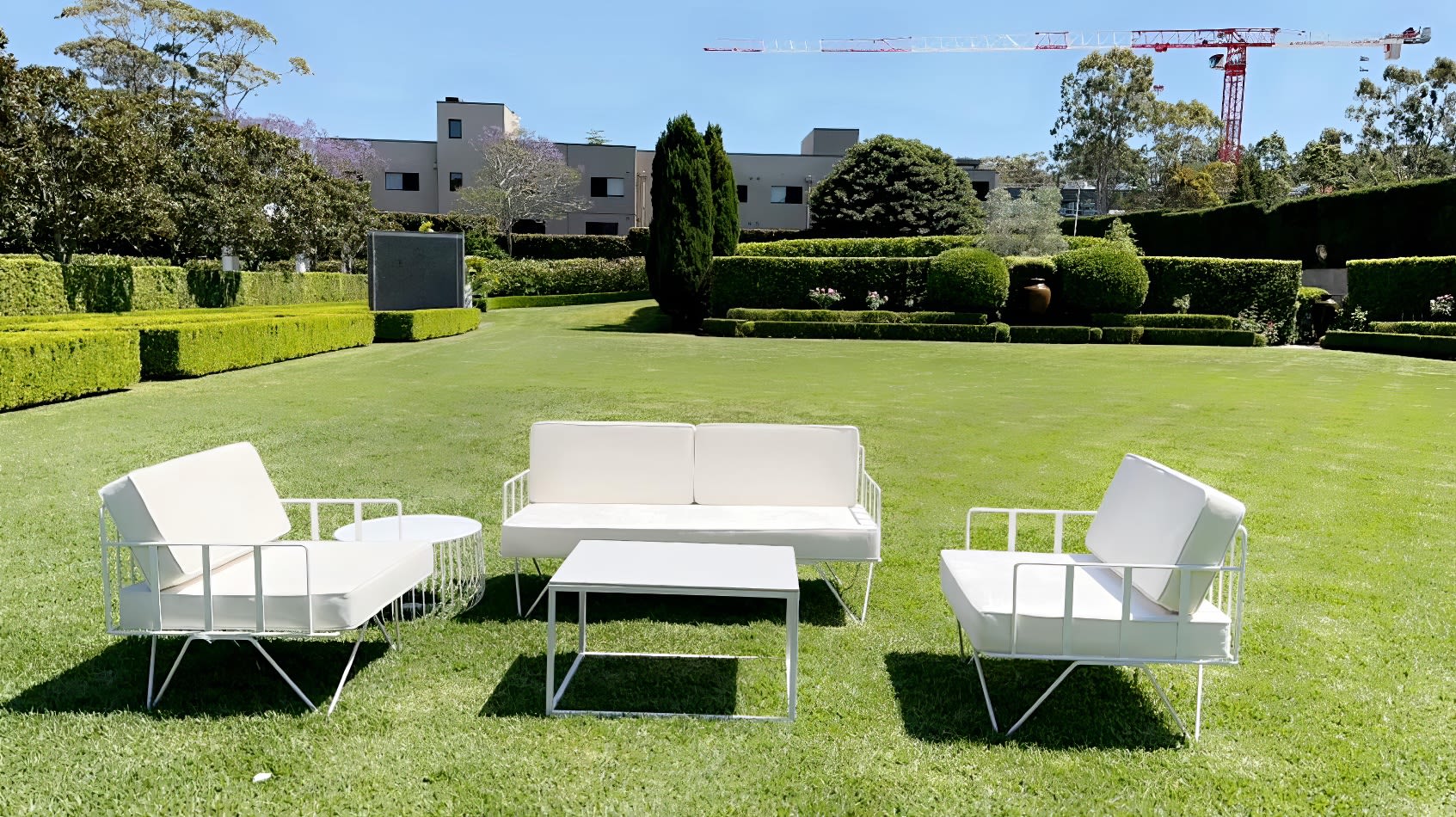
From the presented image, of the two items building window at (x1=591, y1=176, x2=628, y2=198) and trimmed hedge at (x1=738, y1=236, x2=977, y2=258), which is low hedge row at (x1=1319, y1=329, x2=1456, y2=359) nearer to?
trimmed hedge at (x1=738, y1=236, x2=977, y2=258)

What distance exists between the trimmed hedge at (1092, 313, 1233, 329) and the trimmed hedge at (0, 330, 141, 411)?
20.8 meters

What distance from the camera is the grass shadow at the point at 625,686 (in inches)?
144

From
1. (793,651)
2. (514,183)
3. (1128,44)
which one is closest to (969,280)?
(793,651)

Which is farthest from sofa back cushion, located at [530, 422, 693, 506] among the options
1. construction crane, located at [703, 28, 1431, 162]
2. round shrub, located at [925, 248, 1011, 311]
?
construction crane, located at [703, 28, 1431, 162]

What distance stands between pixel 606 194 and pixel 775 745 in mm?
49959

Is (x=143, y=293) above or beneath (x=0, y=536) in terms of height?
above

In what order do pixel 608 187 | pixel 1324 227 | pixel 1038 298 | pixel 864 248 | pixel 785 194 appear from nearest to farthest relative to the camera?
1. pixel 1038 298
2. pixel 864 248
3. pixel 1324 227
4. pixel 608 187
5. pixel 785 194

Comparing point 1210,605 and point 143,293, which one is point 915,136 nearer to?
point 143,293

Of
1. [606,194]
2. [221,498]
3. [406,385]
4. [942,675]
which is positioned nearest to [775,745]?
[942,675]

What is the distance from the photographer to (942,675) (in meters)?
3.96

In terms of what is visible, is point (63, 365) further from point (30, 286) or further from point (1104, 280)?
point (1104, 280)

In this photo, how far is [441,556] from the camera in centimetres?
454

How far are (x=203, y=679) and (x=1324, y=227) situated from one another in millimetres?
35050

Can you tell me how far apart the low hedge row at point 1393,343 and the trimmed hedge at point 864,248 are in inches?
373
